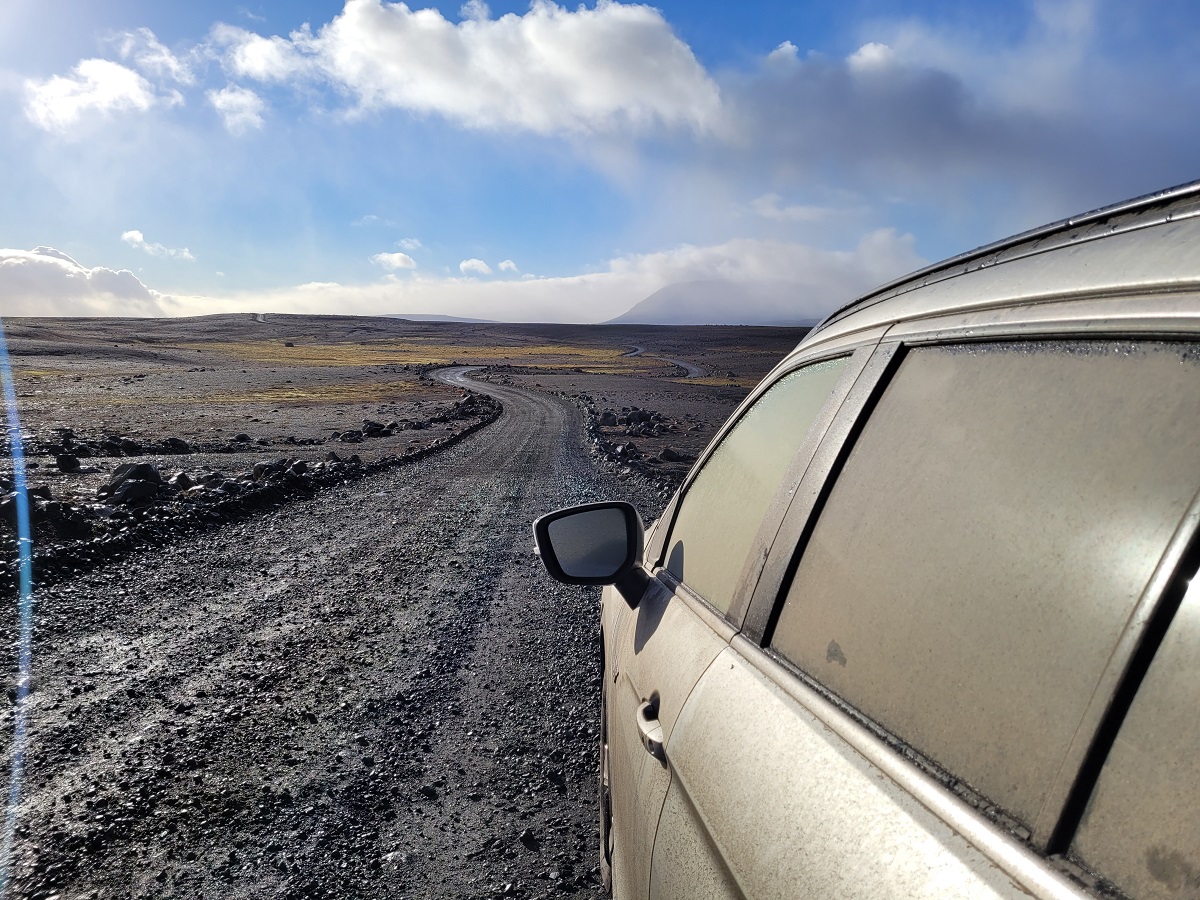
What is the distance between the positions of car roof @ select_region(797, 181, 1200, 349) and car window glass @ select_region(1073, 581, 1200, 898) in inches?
15.0

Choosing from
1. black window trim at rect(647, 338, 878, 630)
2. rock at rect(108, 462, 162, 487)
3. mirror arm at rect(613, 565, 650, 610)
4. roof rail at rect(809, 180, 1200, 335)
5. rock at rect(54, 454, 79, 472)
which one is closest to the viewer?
roof rail at rect(809, 180, 1200, 335)

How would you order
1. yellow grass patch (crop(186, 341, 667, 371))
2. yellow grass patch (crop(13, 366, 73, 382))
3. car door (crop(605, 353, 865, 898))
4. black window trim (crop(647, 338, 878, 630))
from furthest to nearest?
yellow grass patch (crop(186, 341, 667, 371)) < yellow grass patch (crop(13, 366, 73, 382)) < car door (crop(605, 353, 865, 898)) < black window trim (crop(647, 338, 878, 630))

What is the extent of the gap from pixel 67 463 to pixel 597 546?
14005 millimetres

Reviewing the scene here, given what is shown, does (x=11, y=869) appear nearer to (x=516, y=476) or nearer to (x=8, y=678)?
(x=8, y=678)

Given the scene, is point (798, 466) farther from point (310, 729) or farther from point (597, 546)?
point (310, 729)

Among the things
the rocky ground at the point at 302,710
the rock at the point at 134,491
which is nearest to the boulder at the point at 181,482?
the rock at the point at 134,491

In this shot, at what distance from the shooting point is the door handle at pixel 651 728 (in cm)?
161

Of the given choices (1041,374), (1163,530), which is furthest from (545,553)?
(1163,530)

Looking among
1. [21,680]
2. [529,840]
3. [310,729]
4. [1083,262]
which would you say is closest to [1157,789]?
[1083,262]

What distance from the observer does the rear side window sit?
0.78 metres

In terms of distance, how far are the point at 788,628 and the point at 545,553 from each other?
4.11 feet

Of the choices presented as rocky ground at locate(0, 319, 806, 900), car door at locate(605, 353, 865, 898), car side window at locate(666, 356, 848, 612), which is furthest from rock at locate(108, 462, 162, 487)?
car side window at locate(666, 356, 848, 612)

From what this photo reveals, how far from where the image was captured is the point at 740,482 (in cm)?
190

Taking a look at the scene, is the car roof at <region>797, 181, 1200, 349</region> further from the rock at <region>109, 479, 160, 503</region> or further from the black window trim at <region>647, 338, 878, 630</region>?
the rock at <region>109, 479, 160, 503</region>
